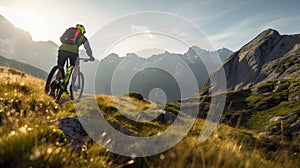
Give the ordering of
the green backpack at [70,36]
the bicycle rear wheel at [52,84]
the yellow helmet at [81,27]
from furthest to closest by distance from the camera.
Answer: the yellow helmet at [81,27], the bicycle rear wheel at [52,84], the green backpack at [70,36]

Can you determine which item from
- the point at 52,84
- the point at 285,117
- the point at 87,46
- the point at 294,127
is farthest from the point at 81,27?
the point at 285,117

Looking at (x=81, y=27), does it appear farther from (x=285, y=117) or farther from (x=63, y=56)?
(x=285, y=117)

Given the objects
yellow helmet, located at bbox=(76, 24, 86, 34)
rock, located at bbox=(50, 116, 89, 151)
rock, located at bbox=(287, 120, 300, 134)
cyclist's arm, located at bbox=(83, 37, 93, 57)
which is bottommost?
rock, located at bbox=(287, 120, 300, 134)

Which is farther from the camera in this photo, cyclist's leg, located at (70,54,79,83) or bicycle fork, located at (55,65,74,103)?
cyclist's leg, located at (70,54,79,83)

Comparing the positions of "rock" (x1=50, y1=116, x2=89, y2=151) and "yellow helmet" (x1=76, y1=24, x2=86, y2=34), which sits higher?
"yellow helmet" (x1=76, y1=24, x2=86, y2=34)

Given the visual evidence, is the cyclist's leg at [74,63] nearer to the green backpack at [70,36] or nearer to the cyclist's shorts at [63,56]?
the cyclist's shorts at [63,56]

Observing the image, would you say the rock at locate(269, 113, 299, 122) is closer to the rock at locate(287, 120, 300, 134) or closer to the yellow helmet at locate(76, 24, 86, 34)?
the rock at locate(287, 120, 300, 134)

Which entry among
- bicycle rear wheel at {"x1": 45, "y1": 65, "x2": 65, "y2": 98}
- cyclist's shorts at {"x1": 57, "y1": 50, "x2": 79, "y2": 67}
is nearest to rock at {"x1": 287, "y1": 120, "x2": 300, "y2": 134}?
cyclist's shorts at {"x1": 57, "y1": 50, "x2": 79, "y2": 67}

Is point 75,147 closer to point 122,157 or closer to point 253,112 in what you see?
point 122,157

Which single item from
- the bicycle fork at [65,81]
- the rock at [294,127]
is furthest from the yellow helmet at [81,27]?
the rock at [294,127]

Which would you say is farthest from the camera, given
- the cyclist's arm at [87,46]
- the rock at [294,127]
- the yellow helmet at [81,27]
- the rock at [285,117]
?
the rock at [285,117]

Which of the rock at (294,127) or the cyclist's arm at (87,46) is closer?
the cyclist's arm at (87,46)

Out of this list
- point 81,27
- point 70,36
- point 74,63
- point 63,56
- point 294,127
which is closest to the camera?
point 70,36

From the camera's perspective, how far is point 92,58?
13.6m
